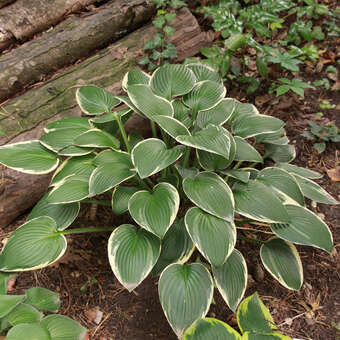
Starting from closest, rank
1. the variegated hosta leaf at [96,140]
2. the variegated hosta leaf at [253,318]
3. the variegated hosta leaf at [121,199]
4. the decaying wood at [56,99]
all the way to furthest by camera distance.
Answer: the variegated hosta leaf at [253,318] < the variegated hosta leaf at [121,199] < the variegated hosta leaf at [96,140] < the decaying wood at [56,99]

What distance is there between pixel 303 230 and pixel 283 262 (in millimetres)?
215

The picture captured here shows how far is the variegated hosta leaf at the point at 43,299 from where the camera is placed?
5.21 feet

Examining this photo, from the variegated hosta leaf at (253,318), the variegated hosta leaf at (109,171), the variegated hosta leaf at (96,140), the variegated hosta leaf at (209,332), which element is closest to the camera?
the variegated hosta leaf at (209,332)

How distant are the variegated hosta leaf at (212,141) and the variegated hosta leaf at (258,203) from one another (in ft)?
1.01

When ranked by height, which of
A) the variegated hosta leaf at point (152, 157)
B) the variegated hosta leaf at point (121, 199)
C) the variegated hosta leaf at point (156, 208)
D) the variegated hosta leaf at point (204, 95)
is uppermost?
the variegated hosta leaf at point (152, 157)

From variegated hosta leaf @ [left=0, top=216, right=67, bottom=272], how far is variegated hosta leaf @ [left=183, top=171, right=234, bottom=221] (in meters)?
0.74

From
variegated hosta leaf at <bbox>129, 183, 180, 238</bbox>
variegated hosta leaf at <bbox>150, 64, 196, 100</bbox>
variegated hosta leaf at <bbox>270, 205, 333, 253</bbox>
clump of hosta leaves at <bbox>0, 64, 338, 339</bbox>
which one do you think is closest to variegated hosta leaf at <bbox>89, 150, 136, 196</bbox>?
clump of hosta leaves at <bbox>0, 64, 338, 339</bbox>

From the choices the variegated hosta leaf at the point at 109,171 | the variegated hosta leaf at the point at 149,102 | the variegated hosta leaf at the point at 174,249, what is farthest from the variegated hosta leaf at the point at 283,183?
the variegated hosta leaf at the point at 109,171

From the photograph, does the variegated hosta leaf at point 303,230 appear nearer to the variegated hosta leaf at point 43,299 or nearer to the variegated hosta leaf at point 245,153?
the variegated hosta leaf at point 245,153

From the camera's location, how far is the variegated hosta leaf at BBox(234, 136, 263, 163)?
6.32ft

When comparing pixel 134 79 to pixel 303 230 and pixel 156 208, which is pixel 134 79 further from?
pixel 303 230

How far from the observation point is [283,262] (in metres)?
1.81

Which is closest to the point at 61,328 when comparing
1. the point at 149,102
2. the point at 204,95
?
the point at 149,102

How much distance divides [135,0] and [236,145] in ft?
6.21
